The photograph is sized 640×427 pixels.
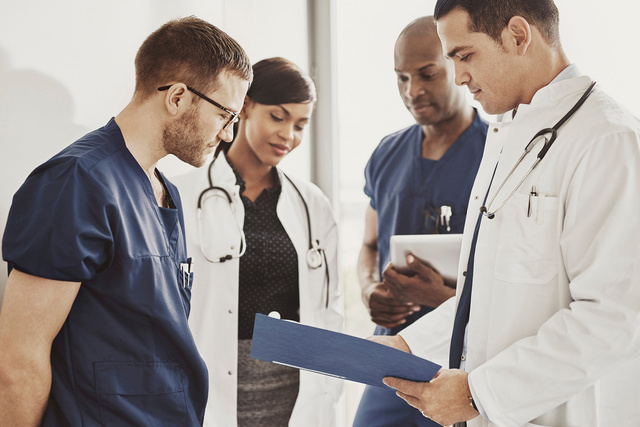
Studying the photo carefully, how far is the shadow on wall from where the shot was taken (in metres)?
1.29

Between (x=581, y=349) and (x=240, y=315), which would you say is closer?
(x=581, y=349)

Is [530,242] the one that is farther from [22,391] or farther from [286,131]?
[286,131]

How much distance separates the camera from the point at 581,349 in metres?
1.07

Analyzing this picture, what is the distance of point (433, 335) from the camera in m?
1.61

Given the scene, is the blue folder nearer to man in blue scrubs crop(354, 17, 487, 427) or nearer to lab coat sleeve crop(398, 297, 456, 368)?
lab coat sleeve crop(398, 297, 456, 368)

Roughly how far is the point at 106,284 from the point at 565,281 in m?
0.92

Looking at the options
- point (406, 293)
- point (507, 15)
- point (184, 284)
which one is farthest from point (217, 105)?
point (406, 293)

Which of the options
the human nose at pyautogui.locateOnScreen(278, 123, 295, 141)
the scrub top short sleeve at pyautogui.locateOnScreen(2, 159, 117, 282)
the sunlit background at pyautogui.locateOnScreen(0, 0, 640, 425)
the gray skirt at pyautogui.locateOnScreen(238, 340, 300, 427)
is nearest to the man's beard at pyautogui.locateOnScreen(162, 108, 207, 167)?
the scrub top short sleeve at pyautogui.locateOnScreen(2, 159, 117, 282)

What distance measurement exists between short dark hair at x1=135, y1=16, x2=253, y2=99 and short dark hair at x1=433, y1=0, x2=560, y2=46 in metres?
0.58

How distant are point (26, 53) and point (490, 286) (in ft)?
3.93

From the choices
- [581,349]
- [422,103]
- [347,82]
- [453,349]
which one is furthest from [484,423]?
[347,82]

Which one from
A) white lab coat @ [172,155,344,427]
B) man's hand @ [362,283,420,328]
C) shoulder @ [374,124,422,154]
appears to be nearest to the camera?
white lab coat @ [172,155,344,427]

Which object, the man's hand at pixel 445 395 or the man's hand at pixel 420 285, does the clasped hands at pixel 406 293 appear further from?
the man's hand at pixel 445 395

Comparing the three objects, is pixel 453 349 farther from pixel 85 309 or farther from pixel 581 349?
pixel 85 309
